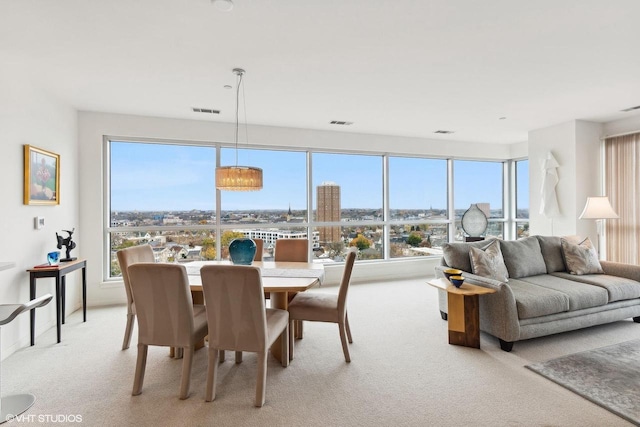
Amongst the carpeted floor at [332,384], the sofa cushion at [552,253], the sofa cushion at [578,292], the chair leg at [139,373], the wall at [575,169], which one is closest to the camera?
the carpeted floor at [332,384]

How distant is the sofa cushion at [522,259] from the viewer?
12.4 ft

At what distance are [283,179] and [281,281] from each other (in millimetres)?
2933

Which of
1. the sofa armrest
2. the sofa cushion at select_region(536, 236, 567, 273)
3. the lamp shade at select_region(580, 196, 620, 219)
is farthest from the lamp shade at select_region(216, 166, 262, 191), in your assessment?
the lamp shade at select_region(580, 196, 620, 219)

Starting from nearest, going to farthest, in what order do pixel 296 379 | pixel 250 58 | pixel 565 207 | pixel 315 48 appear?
pixel 296 379
pixel 315 48
pixel 250 58
pixel 565 207

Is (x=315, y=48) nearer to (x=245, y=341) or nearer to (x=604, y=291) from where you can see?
(x=245, y=341)

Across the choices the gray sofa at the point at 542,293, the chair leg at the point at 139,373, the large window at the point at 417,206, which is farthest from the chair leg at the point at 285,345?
the large window at the point at 417,206

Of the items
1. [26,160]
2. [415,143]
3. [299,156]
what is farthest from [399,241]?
[26,160]

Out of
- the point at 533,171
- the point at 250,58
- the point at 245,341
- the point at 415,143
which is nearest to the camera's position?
the point at 245,341

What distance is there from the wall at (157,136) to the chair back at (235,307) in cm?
311

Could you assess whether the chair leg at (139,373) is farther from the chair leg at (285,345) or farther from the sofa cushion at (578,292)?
the sofa cushion at (578,292)

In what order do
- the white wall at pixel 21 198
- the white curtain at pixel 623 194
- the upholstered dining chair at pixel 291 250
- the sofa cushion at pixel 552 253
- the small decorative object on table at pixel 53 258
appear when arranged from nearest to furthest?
1. the white wall at pixel 21 198
2. the small decorative object on table at pixel 53 258
3. the upholstered dining chair at pixel 291 250
4. the sofa cushion at pixel 552 253
5. the white curtain at pixel 623 194

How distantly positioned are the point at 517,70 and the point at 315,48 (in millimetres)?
2013

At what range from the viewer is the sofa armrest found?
362 centimetres

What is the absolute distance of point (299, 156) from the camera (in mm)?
5590
